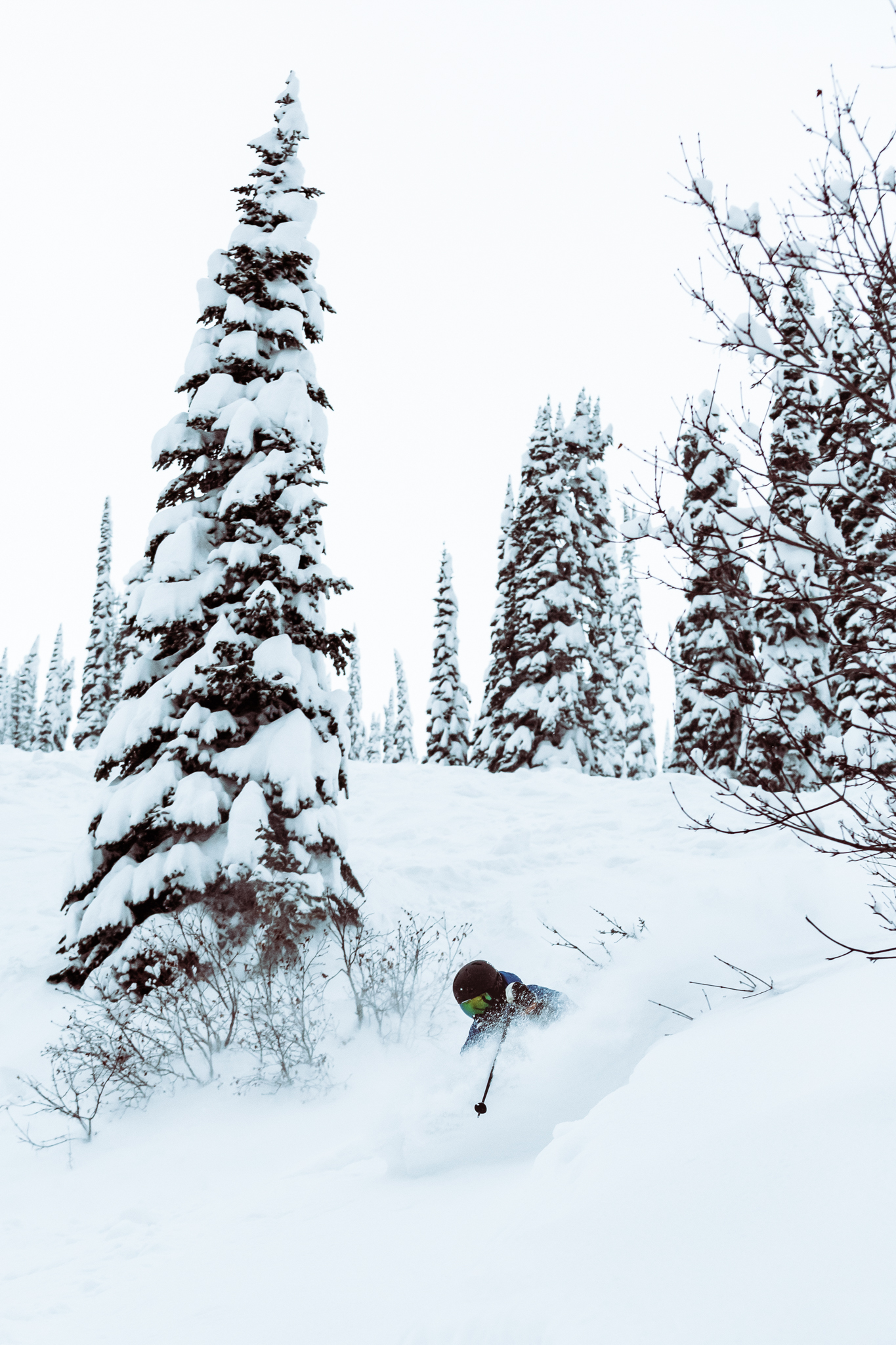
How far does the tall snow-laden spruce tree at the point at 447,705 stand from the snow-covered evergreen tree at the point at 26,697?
113 ft

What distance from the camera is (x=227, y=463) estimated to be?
1058 cm

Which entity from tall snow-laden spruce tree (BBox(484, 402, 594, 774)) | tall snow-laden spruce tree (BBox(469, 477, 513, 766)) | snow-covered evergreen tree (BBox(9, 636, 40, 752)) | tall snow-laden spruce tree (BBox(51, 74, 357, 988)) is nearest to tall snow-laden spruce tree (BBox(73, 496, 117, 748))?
tall snow-laden spruce tree (BBox(469, 477, 513, 766))

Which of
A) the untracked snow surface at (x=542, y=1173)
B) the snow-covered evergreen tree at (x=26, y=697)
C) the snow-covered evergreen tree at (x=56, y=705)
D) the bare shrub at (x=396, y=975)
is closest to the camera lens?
the untracked snow surface at (x=542, y=1173)

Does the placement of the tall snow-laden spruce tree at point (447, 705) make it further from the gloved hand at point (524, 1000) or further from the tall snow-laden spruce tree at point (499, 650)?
the gloved hand at point (524, 1000)

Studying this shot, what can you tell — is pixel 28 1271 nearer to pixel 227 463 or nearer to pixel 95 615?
pixel 227 463

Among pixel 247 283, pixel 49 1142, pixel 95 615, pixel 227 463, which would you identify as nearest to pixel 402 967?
pixel 49 1142

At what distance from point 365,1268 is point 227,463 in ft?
29.6

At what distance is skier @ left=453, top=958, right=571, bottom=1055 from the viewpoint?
6.40 meters

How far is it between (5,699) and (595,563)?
6099 centimetres

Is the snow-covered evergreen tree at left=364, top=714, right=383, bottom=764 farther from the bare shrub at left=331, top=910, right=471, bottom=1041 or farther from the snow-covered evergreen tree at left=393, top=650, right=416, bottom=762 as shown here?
the bare shrub at left=331, top=910, right=471, bottom=1041

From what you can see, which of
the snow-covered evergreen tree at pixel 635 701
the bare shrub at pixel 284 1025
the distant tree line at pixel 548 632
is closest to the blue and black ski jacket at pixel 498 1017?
the bare shrub at pixel 284 1025

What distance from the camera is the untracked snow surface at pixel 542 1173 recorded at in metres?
2.61

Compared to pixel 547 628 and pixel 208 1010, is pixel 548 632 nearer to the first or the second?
pixel 547 628

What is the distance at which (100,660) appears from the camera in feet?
124
